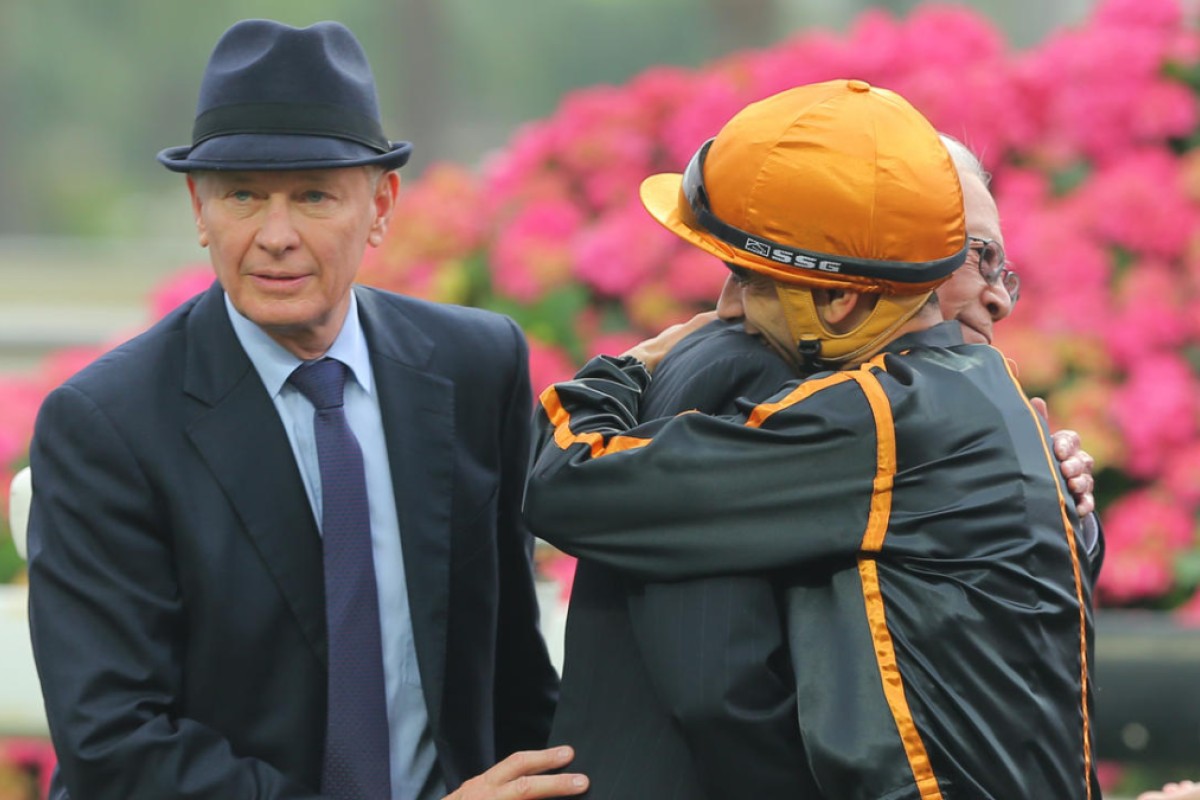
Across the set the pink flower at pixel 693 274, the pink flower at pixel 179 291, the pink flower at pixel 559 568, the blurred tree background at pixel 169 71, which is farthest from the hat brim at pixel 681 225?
the blurred tree background at pixel 169 71

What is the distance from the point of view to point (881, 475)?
1979mm

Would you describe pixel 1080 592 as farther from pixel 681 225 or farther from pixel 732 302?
pixel 681 225

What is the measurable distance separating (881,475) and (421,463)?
849 millimetres

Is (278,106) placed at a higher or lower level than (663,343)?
higher

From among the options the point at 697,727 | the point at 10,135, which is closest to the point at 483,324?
the point at 697,727

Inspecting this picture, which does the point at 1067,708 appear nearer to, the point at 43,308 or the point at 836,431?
the point at 836,431

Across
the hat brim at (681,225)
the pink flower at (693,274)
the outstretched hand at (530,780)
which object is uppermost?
the pink flower at (693,274)

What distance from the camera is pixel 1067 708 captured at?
6.70ft

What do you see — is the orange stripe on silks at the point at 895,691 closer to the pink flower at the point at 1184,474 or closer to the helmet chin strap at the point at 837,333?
the helmet chin strap at the point at 837,333

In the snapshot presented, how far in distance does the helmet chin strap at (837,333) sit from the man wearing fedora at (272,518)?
2.00 feet

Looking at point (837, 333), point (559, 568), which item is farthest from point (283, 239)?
point (559, 568)

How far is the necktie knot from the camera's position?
252 centimetres

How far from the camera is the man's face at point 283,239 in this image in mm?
2436

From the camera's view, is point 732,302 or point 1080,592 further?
point 732,302
